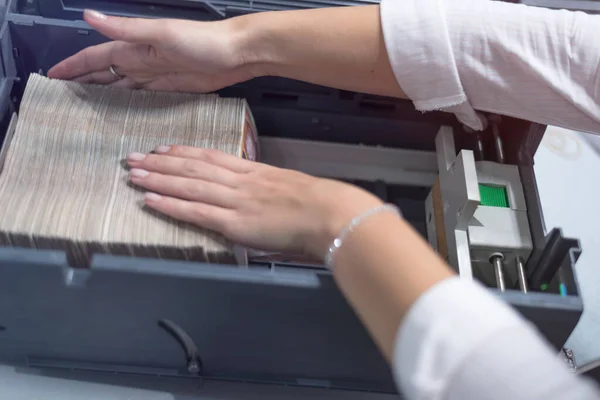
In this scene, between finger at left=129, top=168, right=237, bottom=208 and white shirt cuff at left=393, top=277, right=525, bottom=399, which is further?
finger at left=129, top=168, right=237, bottom=208

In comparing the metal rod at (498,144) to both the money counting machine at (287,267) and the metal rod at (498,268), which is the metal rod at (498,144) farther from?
the metal rod at (498,268)

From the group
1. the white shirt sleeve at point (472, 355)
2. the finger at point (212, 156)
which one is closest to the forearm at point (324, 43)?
the finger at point (212, 156)

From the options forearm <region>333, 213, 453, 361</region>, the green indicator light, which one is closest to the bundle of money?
forearm <region>333, 213, 453, 361</region>

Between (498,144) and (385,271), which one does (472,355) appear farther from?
(498,144)

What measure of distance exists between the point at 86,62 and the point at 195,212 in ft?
0.73

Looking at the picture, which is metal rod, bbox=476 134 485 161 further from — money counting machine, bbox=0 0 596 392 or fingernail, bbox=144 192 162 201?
fingernail, bbox=144 192 162 201

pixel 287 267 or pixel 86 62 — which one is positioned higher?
pixel 86 62

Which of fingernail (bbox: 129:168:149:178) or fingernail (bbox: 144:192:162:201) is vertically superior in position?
fingernail (bbox: 129:168:149:178)

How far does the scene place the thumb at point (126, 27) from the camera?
1.87ft

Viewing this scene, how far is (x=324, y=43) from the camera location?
59cm

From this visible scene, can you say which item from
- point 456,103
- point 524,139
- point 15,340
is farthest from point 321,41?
point 15,340

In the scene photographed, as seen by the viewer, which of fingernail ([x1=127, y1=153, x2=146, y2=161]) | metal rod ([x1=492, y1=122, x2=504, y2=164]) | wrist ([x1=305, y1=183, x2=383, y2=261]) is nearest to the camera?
wrist ([x1=305, y1=183, x2=383, y2=261])

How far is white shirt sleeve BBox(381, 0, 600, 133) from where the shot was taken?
21.3 inches

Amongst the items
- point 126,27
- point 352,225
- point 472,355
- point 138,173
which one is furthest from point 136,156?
point 472,355
